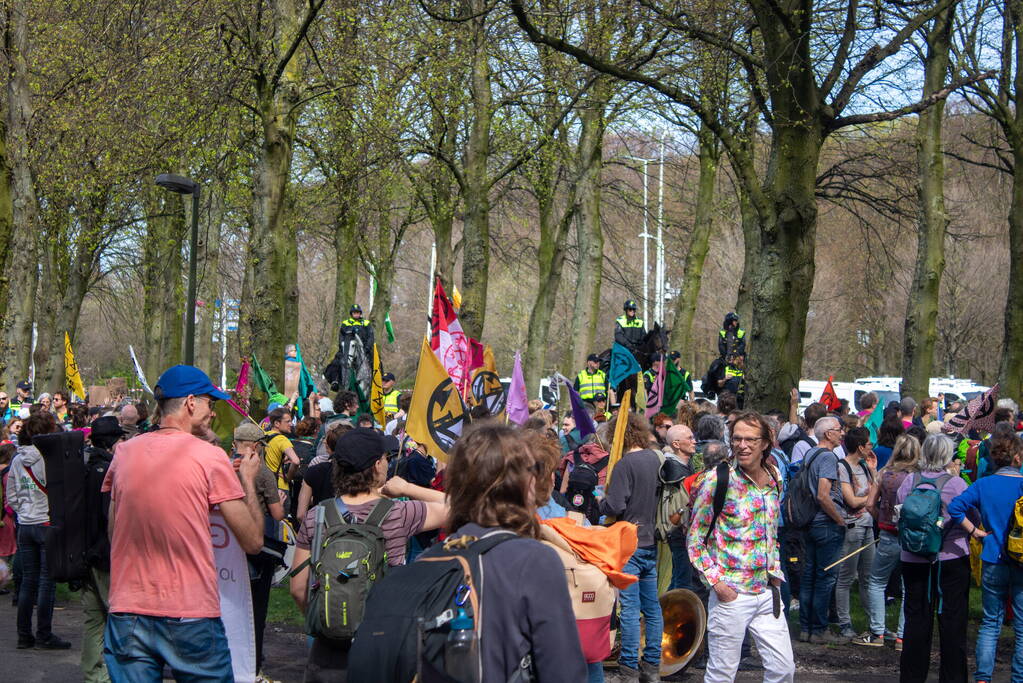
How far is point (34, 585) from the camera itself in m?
9.69

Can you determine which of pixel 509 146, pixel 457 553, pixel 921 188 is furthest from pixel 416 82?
pixel 457 553

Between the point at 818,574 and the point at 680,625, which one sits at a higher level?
the point at 818,574

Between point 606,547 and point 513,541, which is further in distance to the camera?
point 606,547

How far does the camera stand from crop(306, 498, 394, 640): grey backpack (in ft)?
14.8

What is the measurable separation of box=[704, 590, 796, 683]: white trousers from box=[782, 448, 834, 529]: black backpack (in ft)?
12.0

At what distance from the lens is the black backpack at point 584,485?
8.82m

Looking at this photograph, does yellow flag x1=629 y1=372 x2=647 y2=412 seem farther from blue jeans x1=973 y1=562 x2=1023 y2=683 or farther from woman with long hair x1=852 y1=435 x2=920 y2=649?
blue jeans x1=973 y1=562 x2=1023 y2=683

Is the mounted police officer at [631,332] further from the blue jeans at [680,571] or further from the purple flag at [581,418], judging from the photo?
the blue jeans at [680,571]

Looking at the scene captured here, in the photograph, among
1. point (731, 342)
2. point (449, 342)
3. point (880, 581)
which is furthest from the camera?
point (731, 342)

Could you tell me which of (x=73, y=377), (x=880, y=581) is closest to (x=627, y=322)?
(x=73, y=377)

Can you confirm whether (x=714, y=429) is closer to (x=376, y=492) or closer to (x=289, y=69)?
(x=376, y=492)

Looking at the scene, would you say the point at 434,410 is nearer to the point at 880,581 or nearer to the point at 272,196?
the point at 880,581

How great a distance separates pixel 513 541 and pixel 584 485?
5.56m

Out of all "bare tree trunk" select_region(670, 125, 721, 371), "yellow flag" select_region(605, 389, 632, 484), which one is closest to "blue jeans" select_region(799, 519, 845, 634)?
"yellow flag" select_region(605, 389, 632, 484)
